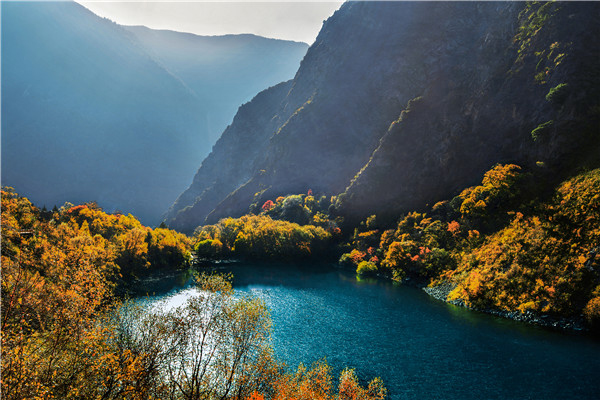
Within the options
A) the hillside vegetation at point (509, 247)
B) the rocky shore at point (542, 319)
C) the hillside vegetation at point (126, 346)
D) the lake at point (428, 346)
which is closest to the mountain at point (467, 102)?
the hillside vegetation at point (509, 247)

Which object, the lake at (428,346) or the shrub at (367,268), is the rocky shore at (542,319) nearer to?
the lake at (428,346)

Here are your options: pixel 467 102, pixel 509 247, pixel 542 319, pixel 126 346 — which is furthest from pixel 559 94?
pixel 126 346

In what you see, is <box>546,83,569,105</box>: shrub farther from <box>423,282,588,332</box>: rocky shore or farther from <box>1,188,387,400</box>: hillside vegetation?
<box>1,188,387,400</box>: hillside vegetation

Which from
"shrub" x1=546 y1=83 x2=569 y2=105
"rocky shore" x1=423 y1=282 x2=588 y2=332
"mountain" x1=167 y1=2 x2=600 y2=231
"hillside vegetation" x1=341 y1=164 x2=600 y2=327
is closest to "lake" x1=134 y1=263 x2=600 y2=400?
"rocky shore" x1=423 y1=282 x2=588 y2=332

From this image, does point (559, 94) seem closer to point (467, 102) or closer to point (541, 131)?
point (541, 131)

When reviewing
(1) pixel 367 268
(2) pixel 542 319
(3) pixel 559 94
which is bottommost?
(2) pixel 542 319

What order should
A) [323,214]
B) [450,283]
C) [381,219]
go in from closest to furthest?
[450,283], [381,219], [323,214]

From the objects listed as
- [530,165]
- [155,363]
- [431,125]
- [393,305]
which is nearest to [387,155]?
[431,125]

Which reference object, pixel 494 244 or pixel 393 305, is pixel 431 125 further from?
pixel 393 305
